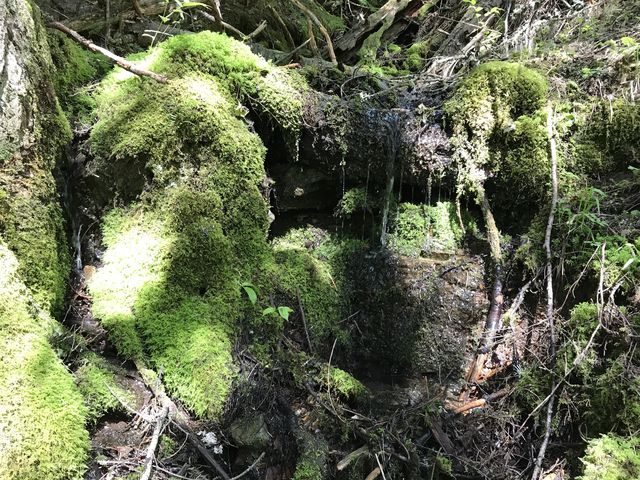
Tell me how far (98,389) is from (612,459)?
3015 millimetres

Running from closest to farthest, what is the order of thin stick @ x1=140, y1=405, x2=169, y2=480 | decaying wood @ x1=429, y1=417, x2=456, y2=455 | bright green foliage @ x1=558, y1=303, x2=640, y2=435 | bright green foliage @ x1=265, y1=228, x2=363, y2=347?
thin stick @ x1=140, y1=405, x2=169, y2=480
bright green foliage @ x1=558, y1=303, x2=640, y2=435
decaying wood @ x1=429, y1=417, x2=456, y2=455
bright green foliage @ x1=265, y1=228, x2=363, y2=347

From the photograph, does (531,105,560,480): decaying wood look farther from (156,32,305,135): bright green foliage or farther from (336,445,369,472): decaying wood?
(156,32,305,135): bright green foliage

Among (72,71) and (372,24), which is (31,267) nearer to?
(72,71)

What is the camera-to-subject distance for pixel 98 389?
260 centimetres

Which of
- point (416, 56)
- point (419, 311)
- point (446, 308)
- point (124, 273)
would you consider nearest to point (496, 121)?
point (446, 308)

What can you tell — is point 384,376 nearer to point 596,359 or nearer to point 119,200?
point 596,359

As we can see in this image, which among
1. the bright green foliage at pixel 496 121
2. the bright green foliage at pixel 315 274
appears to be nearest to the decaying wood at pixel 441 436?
the bright green foliage at pixel 315 274

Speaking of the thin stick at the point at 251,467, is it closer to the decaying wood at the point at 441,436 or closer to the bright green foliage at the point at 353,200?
the decaying wood at the point at 441,436

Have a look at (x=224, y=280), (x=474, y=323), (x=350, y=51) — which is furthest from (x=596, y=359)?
(x=350, y=51)

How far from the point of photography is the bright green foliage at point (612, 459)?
8.42ft

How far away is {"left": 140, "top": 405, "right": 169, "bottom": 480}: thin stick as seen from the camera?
7.82 ft

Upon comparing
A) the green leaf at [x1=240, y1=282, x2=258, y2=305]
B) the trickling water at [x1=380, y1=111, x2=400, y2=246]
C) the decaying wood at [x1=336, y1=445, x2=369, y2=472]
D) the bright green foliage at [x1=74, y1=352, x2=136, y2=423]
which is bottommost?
the decaying wood at [x1=336, y1=445, x2=369, y2=472]

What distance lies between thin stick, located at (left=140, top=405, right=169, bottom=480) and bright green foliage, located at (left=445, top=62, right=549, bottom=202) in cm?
322

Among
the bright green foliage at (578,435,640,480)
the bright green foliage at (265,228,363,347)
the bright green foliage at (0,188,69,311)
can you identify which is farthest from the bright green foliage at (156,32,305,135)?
the bright green foliage at (578,435,640,480)
